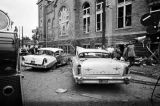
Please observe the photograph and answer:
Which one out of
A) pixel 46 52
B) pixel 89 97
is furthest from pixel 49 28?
pixel 89 97

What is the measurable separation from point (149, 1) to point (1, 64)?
12.6 meters

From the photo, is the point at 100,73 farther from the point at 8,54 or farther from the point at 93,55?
the point at 8,54

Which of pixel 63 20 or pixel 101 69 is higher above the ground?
pixel 63 20

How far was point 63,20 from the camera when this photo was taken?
23.1 metres

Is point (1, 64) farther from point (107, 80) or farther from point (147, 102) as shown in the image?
point (147, 102)

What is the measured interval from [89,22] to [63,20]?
20.7ft


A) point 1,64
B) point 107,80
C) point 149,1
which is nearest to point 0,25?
point 1,64

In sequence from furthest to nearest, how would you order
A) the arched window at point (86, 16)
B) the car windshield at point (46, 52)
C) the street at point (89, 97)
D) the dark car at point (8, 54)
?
the arched window at point (86, 16) < the car windshield at point (46, 52) < the street at point (89, 97) < the dark car at point (8, 54)

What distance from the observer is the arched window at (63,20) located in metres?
22.4

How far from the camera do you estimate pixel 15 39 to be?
8.43 ft

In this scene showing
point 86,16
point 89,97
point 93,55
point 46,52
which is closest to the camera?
point 89,97

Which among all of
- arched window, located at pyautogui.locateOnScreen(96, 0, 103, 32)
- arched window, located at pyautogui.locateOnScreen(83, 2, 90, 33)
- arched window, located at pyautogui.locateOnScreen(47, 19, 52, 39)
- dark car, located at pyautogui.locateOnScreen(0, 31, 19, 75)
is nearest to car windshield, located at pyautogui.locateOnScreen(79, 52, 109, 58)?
dark car, located at pyautogui.locateOnScreen(0, 31, 19, 75)

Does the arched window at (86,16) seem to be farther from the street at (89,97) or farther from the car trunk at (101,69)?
the car trunk at (101,69)

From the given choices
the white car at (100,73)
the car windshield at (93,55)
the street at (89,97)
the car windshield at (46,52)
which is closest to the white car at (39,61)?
the car windshield at (46,52)
